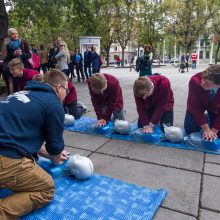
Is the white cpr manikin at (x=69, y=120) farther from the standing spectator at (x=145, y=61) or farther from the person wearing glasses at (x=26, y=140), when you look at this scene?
the standing spectator at (x=145, y=61)

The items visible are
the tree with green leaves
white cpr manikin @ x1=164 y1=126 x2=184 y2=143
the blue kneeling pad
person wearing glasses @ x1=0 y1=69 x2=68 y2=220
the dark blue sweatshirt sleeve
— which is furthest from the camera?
the tree with green leaves

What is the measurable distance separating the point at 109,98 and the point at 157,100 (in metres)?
0.87

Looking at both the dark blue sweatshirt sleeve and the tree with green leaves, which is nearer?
the dark blue sweatshirt sleeve

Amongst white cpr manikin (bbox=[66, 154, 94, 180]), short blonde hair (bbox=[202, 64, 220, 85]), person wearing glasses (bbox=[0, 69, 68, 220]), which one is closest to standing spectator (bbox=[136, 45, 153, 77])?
short blonde hair (bbox=[202, 64, 220, 85])

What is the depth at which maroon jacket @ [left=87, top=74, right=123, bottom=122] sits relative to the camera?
4.68m

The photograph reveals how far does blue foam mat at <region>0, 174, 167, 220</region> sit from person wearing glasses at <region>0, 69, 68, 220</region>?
0.15 metres

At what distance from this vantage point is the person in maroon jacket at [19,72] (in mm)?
5012

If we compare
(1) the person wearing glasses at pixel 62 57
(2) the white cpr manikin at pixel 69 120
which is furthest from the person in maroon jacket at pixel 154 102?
(1) the person wearing glasses at pixel 62 57

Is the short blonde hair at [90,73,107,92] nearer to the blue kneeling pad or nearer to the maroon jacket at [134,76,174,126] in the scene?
the maroon jacket at [134,76,174,126]

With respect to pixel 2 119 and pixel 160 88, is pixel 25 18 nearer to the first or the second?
pixel 160 88

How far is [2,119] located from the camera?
2.20 meters

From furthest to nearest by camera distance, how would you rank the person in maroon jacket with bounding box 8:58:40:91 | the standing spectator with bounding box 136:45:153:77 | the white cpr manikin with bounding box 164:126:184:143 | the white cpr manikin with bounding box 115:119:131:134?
the standing spectator with bounding box 136:45:153:77 < the person in maroon jacket with bounding box 8:58:40:91 < the white cpr manikin with bounding box 115:119:131:134 < the white cpr manikin with bounding box 164:126:184:143

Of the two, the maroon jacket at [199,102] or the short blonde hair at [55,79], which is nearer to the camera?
the short blonde hair at [55,79]

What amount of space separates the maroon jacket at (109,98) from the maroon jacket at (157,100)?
531 mm
